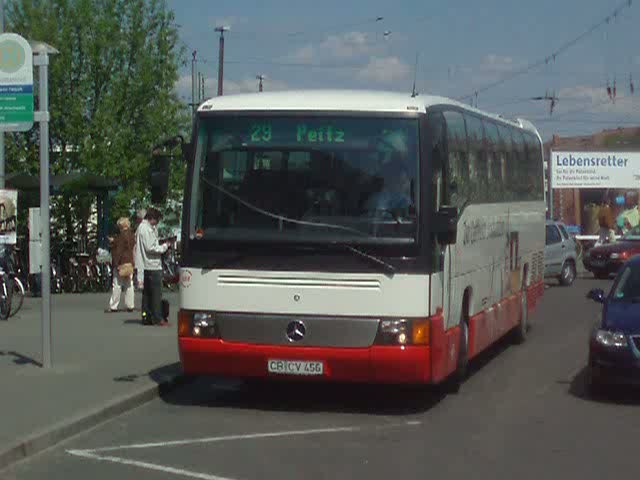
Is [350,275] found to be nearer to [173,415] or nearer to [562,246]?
[173,415]

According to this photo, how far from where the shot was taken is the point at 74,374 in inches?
553

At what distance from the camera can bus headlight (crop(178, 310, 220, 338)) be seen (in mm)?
12016

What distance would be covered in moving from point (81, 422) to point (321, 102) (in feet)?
12.1

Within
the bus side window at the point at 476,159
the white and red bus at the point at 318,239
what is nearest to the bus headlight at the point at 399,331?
the white and red bus at the point at 318,239

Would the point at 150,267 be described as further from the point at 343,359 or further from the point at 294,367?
the point at 343,359

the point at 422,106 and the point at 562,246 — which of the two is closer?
the point at 422,106

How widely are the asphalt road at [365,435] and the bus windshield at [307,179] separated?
5.65ft

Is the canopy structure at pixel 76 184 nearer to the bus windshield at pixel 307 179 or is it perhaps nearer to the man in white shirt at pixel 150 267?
the man in white shirt at pixel 150 267

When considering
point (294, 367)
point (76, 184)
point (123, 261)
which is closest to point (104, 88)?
point (76, 184)

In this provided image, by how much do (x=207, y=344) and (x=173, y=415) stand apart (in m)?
0.76

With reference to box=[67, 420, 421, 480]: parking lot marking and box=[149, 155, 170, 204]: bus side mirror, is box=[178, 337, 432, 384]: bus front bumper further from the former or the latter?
box=[149, 155, 170, 204]: bus side mirror

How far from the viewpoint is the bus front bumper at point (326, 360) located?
38.0ft

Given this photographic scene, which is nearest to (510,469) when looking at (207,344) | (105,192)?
(207,344)

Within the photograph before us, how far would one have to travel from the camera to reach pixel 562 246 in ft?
109
